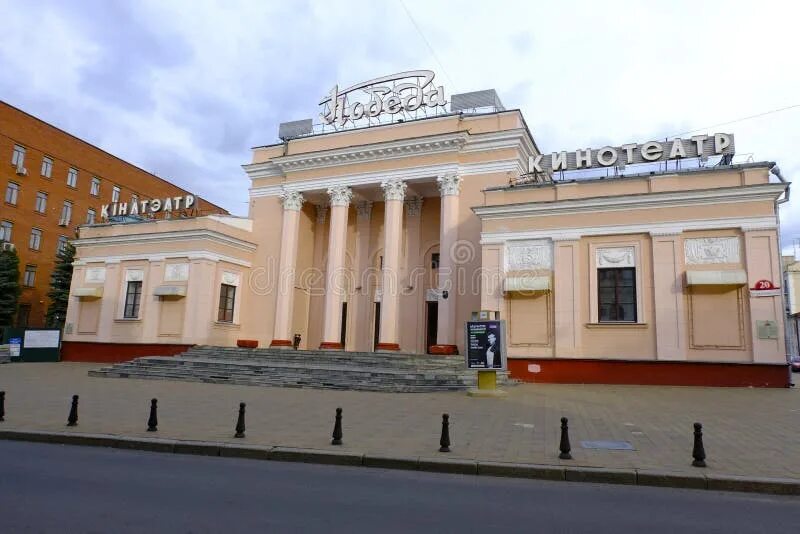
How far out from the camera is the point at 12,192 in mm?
43469

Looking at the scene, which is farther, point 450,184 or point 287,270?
point 287,270

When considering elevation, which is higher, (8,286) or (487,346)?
(8,286)

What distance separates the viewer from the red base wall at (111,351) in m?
27.5

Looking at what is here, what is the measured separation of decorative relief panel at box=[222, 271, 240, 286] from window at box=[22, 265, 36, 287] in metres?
26.1

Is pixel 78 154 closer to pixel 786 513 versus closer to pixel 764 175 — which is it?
pixel 764 175

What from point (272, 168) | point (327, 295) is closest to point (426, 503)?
point (327, 295)

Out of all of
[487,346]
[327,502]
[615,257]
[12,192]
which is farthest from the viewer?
[12,192]

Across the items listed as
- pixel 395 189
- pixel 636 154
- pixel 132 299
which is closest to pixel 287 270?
pixel 395 189

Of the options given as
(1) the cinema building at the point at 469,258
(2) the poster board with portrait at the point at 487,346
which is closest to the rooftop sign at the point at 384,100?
(1) the cinema building at the point at 469,258

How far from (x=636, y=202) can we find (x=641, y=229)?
1.05 metres

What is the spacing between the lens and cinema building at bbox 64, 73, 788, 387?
19.2 metres

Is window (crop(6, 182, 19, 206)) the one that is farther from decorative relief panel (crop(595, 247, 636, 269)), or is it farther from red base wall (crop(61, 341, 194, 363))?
decorative relief panel (crop(595, 247, 636, 269))

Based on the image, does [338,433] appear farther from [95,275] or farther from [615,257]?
[95,275]

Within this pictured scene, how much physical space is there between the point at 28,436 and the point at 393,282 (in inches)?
706
